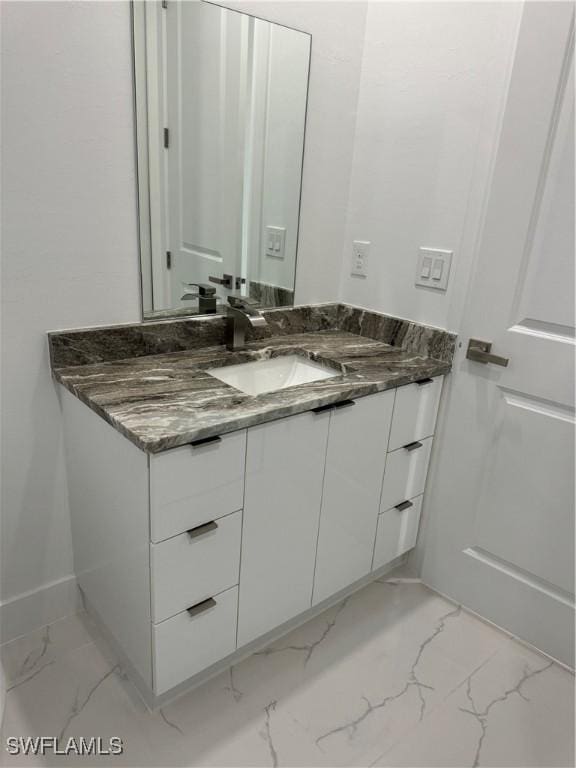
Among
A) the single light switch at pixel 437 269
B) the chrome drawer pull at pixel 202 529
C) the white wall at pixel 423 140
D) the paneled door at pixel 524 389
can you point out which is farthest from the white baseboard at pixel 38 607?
the single light switch at pixel 437 269

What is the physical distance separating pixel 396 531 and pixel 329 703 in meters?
0.58

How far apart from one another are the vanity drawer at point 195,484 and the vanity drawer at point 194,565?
0.03 meters

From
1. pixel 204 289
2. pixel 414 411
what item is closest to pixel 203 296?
pixel 204 289

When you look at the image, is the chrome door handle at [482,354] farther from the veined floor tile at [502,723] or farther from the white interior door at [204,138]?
the veined floor tile at [502,723]

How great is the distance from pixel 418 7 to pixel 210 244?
927 mm

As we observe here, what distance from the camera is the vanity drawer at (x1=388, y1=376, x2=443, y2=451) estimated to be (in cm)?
165

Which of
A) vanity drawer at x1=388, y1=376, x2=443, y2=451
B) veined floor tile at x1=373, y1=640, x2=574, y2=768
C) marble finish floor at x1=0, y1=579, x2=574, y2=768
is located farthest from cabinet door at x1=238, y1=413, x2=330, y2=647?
veined floor tile at x1=373, y1=640, x2=574, y2=768

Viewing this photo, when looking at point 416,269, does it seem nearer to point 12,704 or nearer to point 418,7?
point 418,7

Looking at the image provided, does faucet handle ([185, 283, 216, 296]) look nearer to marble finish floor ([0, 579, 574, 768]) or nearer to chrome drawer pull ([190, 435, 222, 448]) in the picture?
chrome drawer pull ([190, 435, 222, 448])

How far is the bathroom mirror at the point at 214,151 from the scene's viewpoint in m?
1.41

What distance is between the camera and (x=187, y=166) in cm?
153

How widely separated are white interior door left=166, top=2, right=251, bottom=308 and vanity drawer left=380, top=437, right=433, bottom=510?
0.78 m

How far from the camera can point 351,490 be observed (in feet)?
5.29

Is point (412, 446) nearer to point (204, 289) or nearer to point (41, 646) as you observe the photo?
point (204, 289)
